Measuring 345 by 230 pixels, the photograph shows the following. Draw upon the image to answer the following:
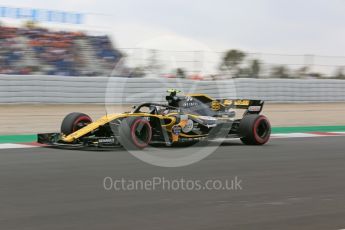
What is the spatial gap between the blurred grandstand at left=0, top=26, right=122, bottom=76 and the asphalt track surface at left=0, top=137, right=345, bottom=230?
13.0 metres

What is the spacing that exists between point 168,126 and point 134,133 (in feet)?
2.65

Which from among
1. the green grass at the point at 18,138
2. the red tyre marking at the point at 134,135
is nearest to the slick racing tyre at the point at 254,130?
the red tyre marking at the point at 134,135

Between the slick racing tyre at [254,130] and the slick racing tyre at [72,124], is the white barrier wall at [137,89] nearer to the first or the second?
the slick racing tyre at [254,130]

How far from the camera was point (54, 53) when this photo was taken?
77.7 feet

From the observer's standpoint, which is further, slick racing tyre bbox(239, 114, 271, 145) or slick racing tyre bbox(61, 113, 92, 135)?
slick racing tyre bbox(239, 114, 271, 145)

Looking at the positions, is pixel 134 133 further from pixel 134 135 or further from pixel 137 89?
pixel 137 89

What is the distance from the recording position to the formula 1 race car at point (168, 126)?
10.0 m

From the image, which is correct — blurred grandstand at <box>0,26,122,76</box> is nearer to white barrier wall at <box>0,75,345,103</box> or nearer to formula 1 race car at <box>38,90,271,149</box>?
white barrier wall at <box>0,75,345,103</box>

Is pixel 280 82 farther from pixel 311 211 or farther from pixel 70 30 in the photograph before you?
pixel 311 211

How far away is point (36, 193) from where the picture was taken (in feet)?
20.7

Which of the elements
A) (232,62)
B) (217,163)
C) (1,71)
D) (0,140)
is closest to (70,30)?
(1,71)

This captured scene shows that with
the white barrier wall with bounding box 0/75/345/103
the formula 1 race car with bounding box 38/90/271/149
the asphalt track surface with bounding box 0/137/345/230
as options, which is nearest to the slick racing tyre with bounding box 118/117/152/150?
the formula 1 race car with bounding box 38/90/271/149

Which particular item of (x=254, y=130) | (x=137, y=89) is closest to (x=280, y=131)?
(x=254, y=130)

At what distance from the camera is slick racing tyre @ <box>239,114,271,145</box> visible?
11.1 metres
